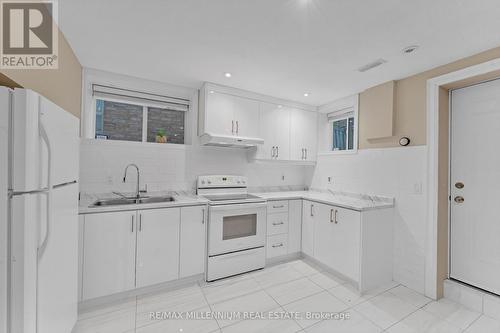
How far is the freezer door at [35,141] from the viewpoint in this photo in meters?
0.94

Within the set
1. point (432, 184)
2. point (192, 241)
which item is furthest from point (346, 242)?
point (192, 241)

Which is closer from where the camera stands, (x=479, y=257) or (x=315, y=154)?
(x=479, y=257)

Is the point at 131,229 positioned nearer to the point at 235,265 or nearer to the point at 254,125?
the point at 235,265

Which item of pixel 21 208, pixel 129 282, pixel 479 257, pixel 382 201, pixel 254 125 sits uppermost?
pixel 254 125

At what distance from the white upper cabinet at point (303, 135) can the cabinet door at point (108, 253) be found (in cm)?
242

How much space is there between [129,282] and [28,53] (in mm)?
2037

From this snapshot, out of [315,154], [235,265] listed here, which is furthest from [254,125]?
[235,265]

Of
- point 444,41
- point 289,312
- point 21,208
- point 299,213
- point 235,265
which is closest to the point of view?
point 21,208

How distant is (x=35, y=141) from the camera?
3.29ft

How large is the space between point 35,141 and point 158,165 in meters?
1.78

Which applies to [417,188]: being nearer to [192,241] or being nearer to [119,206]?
[192,241]

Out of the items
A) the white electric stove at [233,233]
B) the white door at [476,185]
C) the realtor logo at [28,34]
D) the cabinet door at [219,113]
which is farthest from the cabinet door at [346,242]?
the realtor logo at [28,34]

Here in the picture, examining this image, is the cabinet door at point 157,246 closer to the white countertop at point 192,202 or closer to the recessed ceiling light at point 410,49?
the white countertop at point 192,202

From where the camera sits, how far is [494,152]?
6.51 feet
